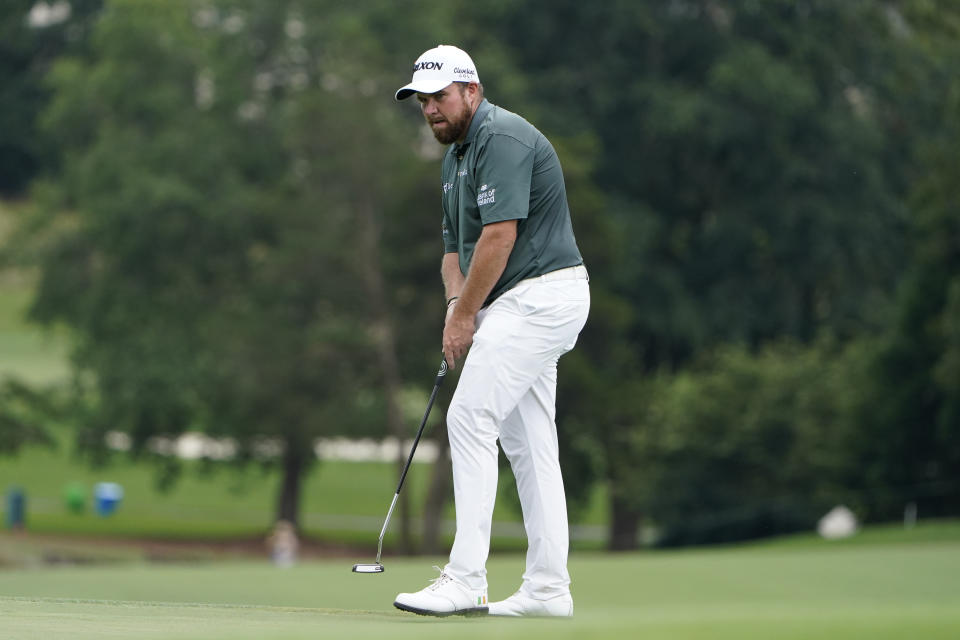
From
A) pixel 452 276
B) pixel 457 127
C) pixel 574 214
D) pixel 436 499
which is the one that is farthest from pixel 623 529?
pixel 457 127

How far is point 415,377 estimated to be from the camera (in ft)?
97.7

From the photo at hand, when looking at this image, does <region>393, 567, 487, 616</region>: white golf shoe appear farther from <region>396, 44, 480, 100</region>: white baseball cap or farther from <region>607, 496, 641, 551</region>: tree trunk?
<region>607, 496, 641, 551</region>: tree trunk

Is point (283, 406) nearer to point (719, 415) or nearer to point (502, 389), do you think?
point (719, 415)

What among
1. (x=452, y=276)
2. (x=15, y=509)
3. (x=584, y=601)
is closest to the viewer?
(x=452, y=276)

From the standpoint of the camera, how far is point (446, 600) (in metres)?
5.51

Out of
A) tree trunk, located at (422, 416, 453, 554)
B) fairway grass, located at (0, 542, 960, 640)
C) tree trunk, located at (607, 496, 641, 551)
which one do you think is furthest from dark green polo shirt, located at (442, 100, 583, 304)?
tree trunk, located at (607, 496, 641, 551)

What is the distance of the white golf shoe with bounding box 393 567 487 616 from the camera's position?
550 cm

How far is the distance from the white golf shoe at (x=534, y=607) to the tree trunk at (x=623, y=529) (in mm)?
26399

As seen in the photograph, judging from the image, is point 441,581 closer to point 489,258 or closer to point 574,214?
point 489,258

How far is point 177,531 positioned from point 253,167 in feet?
30.6

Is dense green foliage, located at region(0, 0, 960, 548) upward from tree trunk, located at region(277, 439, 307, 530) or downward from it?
upward

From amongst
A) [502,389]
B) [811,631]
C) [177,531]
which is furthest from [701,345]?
[811,631]

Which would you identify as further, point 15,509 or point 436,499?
point 15,509

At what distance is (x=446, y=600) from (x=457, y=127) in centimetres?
171
